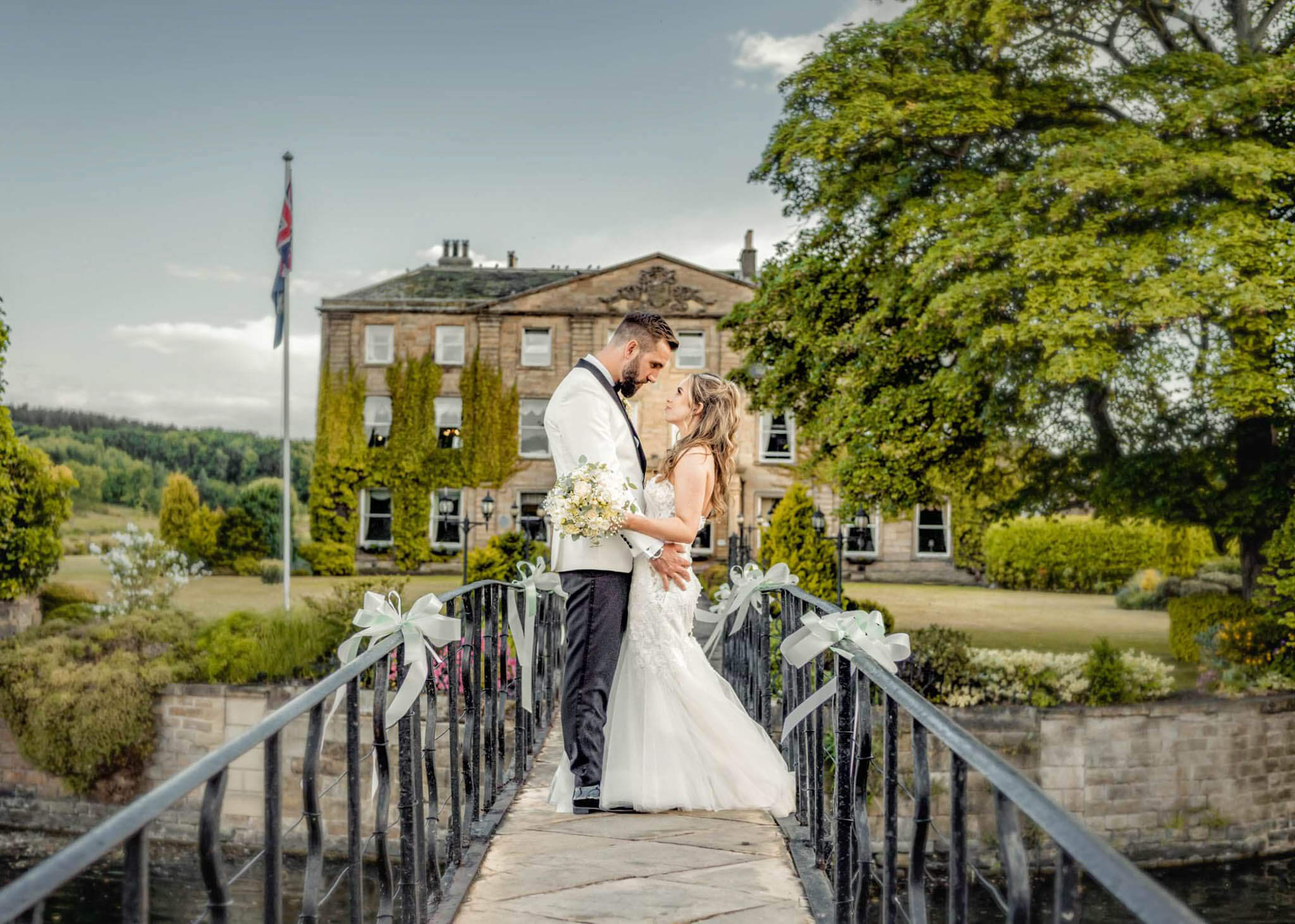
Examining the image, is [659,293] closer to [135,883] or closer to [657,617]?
[657,617]

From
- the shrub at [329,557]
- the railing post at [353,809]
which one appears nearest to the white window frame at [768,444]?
the shrub at [329,557]

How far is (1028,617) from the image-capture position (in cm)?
2405

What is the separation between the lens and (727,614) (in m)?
6.01

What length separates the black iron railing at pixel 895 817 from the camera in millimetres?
1335

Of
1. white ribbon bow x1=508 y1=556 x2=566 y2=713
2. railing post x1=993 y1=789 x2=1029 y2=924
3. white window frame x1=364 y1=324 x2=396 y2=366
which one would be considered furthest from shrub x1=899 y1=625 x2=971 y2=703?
white window frame x1=364 y1=324 x2=396 y2=366

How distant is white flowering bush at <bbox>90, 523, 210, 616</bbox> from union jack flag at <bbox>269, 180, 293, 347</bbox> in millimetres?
4619

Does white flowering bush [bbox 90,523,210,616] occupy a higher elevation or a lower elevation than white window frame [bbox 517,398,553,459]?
lower

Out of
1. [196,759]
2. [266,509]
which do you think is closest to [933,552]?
→ [266,509]

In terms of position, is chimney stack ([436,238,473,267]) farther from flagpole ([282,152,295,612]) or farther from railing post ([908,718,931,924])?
railing post ([908,718,931,924])

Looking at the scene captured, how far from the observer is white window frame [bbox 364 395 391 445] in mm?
32531

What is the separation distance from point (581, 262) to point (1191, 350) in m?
24.0

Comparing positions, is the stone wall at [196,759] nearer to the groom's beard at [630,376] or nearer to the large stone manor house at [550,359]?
the groom's beard at [630,376]

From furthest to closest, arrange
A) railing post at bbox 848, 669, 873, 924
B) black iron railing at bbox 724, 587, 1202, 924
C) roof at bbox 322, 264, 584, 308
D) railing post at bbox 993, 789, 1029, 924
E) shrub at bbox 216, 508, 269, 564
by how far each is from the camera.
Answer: shrub at bbox 216, 508, 269, 564 < roof at bbox 322, 264, 584, 308 < railing post at bbox 848, 669, 873, 924 < railing post at bbox 993, 789, 1029, 924 < black iron railing at bbox 724, 587, 1202, 924

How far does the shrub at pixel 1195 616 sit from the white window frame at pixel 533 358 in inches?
804
